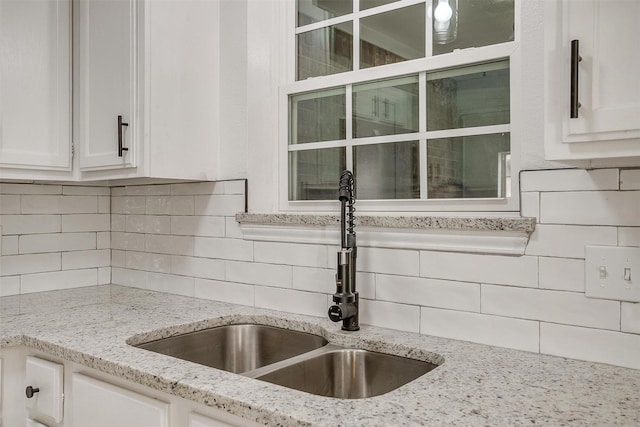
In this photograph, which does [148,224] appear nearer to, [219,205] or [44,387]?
[219,205]

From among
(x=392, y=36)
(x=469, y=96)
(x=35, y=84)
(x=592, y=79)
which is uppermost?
(x=392, y=36)

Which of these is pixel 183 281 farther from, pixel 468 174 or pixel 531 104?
pixel 531 104

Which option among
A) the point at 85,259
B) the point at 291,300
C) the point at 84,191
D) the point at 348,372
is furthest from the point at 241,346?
the point at 84,191

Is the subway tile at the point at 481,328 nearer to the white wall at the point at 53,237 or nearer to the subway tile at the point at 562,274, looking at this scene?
the subway tile at the point at 562,274

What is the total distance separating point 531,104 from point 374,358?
0.78 m

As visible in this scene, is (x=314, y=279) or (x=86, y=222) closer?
(x=314, y=279)

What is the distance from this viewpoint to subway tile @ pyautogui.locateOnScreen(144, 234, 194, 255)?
212cm

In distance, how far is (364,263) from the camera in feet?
5.22

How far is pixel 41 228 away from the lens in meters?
2.26

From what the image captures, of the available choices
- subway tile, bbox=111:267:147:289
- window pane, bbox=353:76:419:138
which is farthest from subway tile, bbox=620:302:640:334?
subway tile, bbox=111:267:147:289

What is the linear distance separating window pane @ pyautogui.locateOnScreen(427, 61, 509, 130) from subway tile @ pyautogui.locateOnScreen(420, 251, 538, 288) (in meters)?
0.40

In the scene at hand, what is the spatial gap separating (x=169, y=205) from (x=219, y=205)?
0.99 feet

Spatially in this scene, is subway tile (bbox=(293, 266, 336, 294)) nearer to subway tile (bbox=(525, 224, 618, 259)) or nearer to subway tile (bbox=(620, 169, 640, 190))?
subway tile (bbox=(525, 224, 618, 259))

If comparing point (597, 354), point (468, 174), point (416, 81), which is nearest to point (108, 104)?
point (416, 81)
